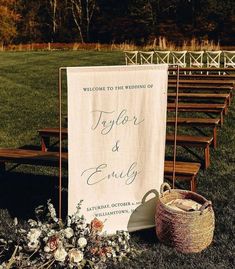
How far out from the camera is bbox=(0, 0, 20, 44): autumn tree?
48397mm

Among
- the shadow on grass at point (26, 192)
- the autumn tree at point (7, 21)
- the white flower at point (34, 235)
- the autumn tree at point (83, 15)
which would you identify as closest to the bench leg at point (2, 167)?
the shadow on grass at point (26, 192)

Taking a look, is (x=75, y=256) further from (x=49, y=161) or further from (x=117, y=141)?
(x=49, y=161)

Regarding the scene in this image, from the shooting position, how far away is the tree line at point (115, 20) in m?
45.9

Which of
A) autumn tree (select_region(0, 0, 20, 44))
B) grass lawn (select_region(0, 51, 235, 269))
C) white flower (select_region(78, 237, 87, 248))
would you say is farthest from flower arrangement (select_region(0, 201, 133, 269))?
autumn tree (select_region(0, 0, 20, 44))

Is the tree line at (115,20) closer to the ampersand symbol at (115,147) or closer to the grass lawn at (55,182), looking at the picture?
the grass lawn at (55,182)

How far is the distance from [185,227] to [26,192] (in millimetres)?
2462

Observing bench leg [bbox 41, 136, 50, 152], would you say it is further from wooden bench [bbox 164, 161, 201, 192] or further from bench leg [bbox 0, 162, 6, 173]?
wooden bench [bbox 164, 161, 201, 192]

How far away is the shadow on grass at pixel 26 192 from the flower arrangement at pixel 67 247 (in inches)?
41.5

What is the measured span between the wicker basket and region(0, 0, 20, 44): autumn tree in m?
46.5

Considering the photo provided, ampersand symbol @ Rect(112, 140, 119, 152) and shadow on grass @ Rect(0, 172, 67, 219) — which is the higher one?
ampersand symbol @ Rect(112, 140, 119, 152)

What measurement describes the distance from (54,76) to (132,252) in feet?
43.0

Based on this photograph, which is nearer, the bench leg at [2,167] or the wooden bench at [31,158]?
the wooden bench at [31,158]

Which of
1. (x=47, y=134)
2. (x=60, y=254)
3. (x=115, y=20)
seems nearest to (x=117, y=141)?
(x=60, y=254)

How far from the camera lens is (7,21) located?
49.1m
